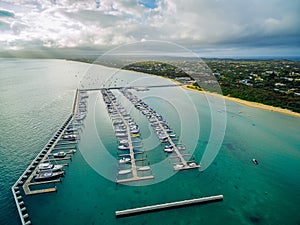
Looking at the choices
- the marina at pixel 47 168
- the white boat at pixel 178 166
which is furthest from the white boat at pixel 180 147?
the marina at pixel 47 168

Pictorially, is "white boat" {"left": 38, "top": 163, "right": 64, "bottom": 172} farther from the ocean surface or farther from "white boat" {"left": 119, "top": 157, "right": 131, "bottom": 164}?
"white boat" {"left": 119, "top": 157, "right": 131, "bottom": 164}

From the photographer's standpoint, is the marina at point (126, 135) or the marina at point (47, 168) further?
the marina at point (126, 135)

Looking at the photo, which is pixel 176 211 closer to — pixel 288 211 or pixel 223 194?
pixel 223 194

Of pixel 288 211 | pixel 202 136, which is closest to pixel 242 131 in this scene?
pixel 202 136

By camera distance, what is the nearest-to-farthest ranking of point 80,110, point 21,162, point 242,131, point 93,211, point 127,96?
point 93,211 → point 21,162 → point 242,131 → point 80,110 → point 127,96

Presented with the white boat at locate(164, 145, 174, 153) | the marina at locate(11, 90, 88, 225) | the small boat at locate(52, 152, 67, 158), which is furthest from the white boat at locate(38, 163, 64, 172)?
the white boat at locate(164, 145, 174, 153)

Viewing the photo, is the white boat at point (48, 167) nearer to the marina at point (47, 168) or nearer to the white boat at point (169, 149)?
the marina at point (47, 168)

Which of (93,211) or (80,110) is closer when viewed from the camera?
(93,211)

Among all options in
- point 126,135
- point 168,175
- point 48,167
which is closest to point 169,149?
point 168,175
